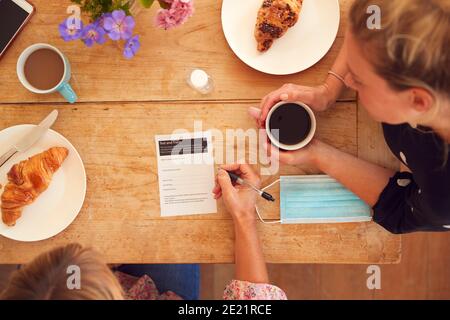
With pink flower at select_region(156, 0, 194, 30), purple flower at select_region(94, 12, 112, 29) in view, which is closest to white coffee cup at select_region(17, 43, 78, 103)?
purple flower at select_region(94, 12, 112, 29)

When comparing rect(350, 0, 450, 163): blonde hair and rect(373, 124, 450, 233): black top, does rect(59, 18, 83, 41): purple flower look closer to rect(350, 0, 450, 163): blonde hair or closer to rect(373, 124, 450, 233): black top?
rect(350, 0, 450, 163): blonde hair

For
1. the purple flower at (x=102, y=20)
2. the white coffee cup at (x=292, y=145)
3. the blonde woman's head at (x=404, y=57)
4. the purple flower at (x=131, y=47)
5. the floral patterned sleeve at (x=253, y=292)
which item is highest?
the purple flower at (x=102, y=20)

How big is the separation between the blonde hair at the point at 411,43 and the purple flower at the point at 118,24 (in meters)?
0.47

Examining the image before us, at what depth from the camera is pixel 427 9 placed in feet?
2.11

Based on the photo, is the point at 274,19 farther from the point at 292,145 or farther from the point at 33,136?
the point at 33,136

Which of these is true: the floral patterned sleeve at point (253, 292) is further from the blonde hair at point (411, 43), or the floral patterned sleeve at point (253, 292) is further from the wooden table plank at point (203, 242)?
the blonde hair at point (411, 43)

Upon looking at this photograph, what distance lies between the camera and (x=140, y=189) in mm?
999

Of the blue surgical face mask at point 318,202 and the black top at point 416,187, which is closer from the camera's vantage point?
the black top at point 416,187

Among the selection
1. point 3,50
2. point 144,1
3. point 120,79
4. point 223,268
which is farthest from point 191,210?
point 223,268

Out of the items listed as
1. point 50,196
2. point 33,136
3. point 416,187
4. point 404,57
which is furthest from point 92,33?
point 416,187

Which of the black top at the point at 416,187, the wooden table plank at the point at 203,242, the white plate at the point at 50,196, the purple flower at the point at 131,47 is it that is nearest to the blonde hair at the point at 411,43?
the black top at the point at 416,187

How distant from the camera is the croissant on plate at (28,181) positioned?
3.13ft

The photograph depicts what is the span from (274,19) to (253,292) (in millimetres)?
646

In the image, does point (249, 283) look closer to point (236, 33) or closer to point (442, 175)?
point (442, 175)
